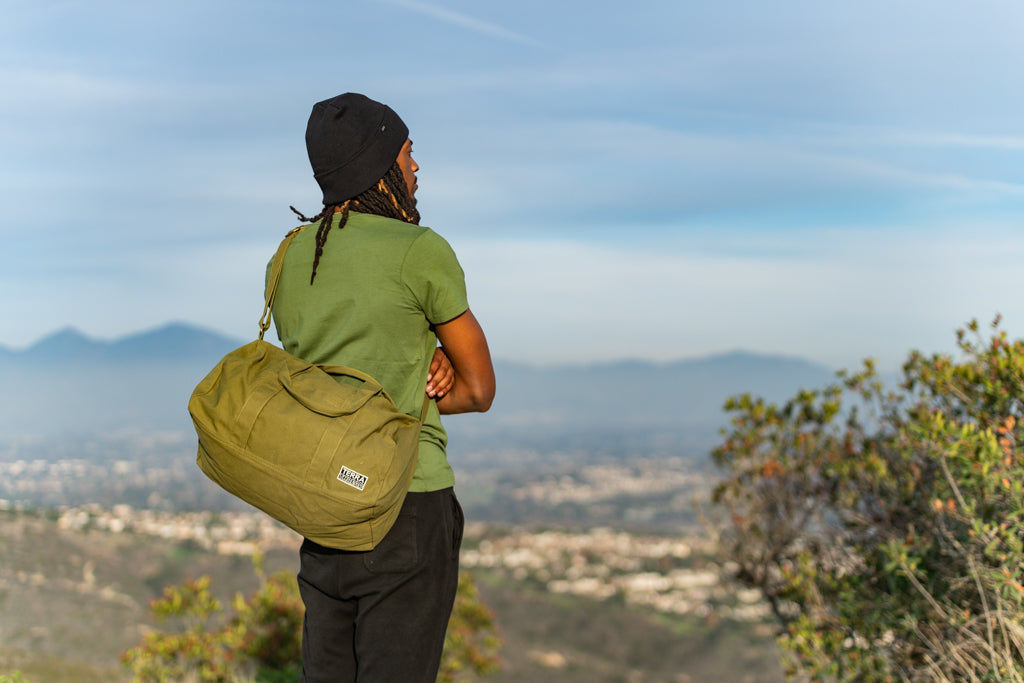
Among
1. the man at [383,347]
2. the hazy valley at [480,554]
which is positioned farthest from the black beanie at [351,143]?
the hazy valley at [480,554]

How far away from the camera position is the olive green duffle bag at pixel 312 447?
175 centimetres

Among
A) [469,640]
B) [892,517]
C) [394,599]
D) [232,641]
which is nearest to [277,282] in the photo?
[394,599]

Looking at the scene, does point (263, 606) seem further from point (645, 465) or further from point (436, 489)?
point (645, 465)

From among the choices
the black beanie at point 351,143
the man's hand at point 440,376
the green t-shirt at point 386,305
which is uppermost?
the black beanie at point 351,143

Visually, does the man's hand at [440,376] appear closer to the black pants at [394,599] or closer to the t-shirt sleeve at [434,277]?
the t-shirt sleeve at [434,277]

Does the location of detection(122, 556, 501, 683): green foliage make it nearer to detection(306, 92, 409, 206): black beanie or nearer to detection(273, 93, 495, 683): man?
detection(273, 93, 495, 683): man

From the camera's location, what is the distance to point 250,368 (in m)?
1.88

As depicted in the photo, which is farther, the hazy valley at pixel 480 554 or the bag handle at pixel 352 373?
the hazy valley at pixel 480 554

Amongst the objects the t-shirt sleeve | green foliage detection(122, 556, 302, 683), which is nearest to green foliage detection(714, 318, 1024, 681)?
the t-shirt sleeve

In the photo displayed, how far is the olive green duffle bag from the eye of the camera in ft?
5.75

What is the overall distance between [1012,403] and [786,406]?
7.00ft

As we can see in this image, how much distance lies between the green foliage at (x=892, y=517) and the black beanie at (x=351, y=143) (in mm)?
2939

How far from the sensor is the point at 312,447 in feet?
5.81

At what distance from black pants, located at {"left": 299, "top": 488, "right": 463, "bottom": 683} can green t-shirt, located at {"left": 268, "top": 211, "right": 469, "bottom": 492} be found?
0.11m
